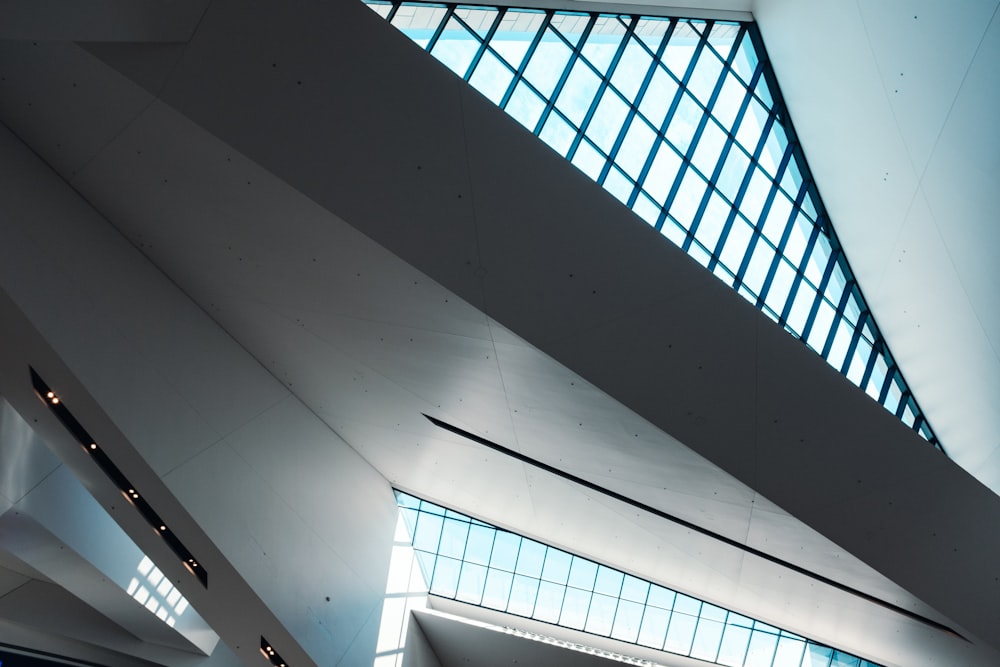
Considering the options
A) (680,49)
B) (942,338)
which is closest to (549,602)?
(942,338)

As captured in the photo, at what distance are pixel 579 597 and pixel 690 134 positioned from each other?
55.5ft

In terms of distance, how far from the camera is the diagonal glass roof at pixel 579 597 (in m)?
26.4

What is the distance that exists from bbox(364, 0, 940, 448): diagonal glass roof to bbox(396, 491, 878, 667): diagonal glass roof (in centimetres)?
904

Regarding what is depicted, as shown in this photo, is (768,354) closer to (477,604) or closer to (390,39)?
(390,39)

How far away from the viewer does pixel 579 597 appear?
90.8 ft

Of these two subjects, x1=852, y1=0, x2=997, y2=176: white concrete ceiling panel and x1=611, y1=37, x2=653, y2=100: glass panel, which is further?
x1=611, y1=37, x2=653, y2=100: glass panel

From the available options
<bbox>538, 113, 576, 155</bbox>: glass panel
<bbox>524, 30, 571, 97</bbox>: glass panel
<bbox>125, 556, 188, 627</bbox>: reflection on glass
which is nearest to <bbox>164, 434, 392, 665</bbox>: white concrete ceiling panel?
<bbox>125, 556, 188, 627</bbox>: reflection on glass

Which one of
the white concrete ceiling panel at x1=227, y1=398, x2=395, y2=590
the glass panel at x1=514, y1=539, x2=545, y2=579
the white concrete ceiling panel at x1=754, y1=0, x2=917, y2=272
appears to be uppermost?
the white concrete ceiling panel at x1=754, y1=0, x2=917, y2=272

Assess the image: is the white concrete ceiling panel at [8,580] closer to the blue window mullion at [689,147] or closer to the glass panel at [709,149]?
A: the blue window mullion at [689,147]

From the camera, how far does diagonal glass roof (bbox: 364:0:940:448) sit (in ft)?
43.9

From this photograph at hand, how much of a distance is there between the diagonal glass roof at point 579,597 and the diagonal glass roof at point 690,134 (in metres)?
9.04

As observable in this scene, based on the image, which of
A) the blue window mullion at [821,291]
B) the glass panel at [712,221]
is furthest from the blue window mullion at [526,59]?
the blue window mullion at [821,291]

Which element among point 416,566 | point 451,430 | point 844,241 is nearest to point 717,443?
point 451,430

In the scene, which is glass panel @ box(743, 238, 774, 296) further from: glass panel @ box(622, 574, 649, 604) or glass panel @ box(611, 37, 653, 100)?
glass panel @ box(622, 574, 649, 604)
